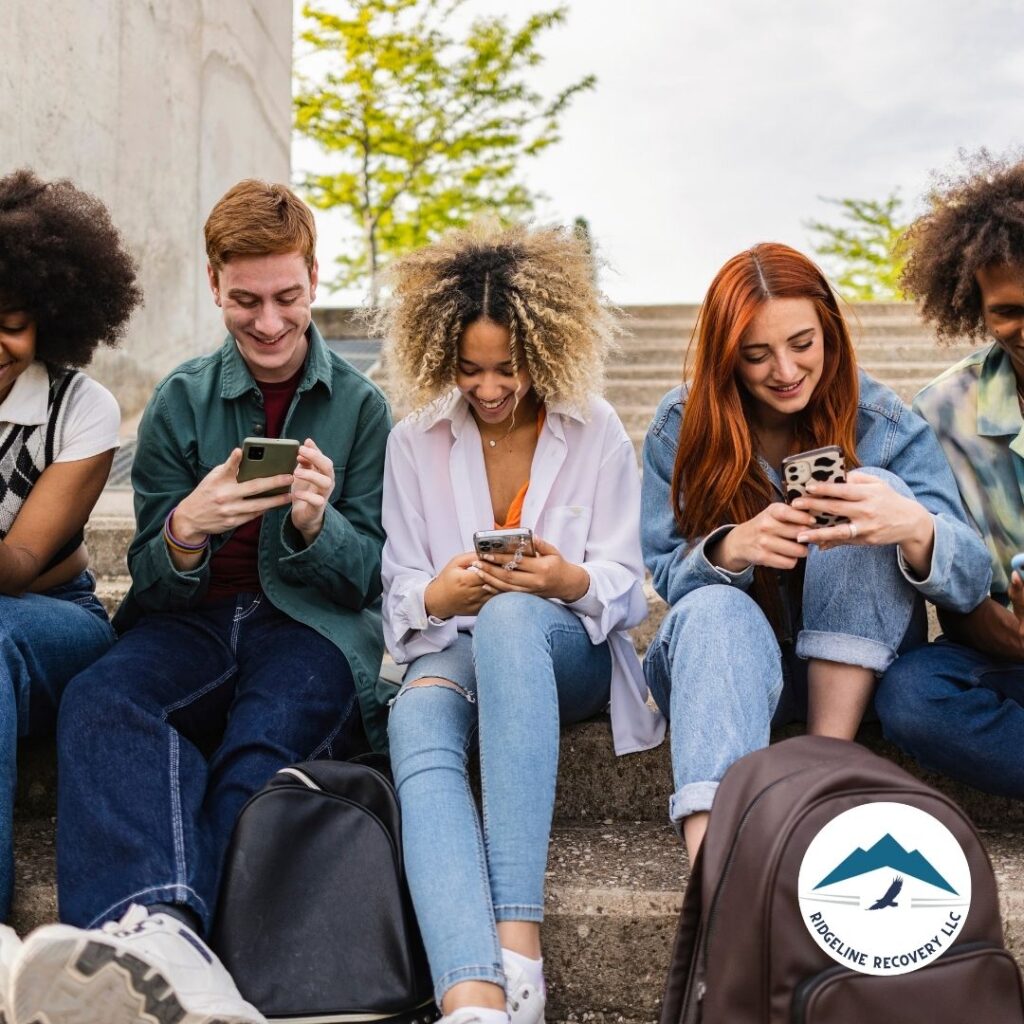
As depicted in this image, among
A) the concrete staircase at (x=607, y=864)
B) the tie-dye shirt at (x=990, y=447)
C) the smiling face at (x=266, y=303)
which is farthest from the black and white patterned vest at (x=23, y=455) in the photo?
the tie-dye shirt at (x=990, y=447)

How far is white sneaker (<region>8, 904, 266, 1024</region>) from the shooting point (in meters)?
1.38

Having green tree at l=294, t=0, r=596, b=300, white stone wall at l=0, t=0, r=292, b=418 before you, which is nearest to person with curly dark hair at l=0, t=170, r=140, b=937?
white stone wall at l=0, t=0, r=292, b=418

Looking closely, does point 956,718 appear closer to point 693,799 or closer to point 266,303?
point 693,799

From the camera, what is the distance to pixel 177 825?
175cm

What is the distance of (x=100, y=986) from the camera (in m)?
1.39

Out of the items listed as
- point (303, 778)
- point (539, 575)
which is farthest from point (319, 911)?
point (539, 575)

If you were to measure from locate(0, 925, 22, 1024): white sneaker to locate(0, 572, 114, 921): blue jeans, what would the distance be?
14.4 inches

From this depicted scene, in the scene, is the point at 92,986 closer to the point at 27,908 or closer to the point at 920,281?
the point at 27,908

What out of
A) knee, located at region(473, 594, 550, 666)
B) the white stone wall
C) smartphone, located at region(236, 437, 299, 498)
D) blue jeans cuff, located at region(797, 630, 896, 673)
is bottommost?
blue jeans cuff, located at region(797, 630, 896, 673)

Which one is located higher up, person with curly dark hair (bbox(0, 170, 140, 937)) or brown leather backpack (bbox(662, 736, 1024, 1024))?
person with curly dark hair (bbox(0, 170, 140, 937))

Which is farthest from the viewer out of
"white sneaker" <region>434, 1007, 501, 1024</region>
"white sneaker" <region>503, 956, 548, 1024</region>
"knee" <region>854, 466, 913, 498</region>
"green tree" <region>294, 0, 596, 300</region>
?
"green tree" <region>294, 0, 596, 300</region>

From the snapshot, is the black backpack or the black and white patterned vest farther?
the black and white patterned vest

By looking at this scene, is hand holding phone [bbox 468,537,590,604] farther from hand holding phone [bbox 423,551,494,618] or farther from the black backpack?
the black backpack

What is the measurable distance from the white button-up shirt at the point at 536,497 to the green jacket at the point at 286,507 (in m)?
0.09
